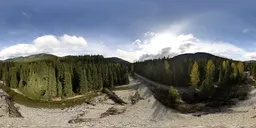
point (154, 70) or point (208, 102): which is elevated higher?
point (154, 70)

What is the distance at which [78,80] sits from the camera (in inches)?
3851

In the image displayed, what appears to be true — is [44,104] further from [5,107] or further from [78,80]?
[78,80]

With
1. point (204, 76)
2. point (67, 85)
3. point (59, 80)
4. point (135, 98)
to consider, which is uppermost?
point (204, 76)

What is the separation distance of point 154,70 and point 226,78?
3796 cm

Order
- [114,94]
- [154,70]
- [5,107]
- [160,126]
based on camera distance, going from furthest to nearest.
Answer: [154,70] < [114,94] < [5,107] < [160,126]

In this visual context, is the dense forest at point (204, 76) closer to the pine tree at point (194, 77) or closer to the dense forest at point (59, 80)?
the pine tree at point (194, 77)

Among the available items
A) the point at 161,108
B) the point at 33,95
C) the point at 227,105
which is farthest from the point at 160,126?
the point at 33,95

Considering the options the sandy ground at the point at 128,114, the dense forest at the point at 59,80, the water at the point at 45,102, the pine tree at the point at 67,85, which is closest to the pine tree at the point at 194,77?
the sandy ground at the point at 128,114

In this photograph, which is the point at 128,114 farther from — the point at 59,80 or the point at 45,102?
the point at 59,80

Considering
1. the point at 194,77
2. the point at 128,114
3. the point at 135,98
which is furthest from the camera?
the point at 194,77

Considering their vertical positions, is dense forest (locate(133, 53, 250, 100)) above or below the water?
above

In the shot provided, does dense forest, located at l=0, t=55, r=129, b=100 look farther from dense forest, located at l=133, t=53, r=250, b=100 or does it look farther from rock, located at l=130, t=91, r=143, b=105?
dense forest, located at l=133, t=53, r=250, b=100

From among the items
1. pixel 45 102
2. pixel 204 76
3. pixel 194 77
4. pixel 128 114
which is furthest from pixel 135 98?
pixel 204 76

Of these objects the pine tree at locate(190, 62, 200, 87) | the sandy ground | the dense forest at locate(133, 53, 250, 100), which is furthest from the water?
the pine tree at locate(190, 62, 200, 87)
